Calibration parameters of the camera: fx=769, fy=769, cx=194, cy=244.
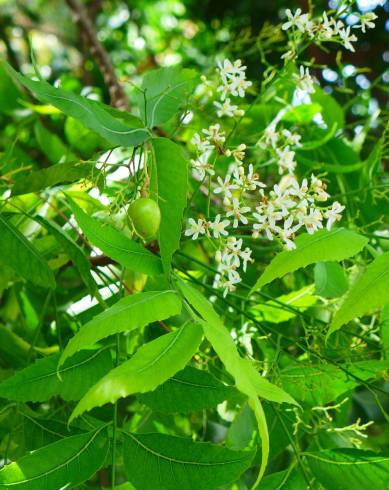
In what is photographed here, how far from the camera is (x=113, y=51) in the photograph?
220cm

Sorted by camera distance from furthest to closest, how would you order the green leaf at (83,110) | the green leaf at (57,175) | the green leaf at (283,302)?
the green leaf at (283,302) < the green leaf at (57,175) < the green leaf at (83,110)

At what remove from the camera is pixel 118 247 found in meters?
0.58

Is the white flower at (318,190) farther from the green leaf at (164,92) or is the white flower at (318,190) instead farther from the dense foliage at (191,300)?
the green leaf at (164,92)

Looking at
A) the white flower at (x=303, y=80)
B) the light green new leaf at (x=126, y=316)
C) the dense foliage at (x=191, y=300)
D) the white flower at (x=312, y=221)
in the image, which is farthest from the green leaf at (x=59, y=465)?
the white flower at (x=303, y=80)

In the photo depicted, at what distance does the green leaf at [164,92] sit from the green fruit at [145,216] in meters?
0.11

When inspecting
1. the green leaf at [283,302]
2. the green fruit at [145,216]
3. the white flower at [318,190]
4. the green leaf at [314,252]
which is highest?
the green fruit at [145,216]

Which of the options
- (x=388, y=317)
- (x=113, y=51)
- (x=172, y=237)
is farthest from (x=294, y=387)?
(x=113, y=51)

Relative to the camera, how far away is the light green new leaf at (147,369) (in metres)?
0.43

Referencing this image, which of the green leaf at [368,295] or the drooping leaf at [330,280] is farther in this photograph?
the drooping leaf at [330,280]

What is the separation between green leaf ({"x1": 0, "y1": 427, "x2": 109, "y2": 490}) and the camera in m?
0.55

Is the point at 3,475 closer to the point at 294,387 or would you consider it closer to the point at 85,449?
the point at 85,449

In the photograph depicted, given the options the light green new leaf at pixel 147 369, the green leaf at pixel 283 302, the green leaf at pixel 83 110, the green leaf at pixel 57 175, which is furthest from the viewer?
the green leaf at pixel 283 302

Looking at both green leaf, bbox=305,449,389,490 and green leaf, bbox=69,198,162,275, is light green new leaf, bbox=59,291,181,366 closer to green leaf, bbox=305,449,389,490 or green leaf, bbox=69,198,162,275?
green leaf, bbox=69,198,162,275

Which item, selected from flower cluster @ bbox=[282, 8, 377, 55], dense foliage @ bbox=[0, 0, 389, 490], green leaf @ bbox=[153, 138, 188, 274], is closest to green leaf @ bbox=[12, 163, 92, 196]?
dense foliage @ bbox=[0, 0, 389, 490]
